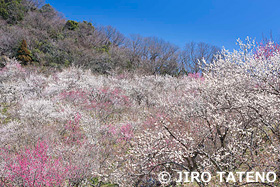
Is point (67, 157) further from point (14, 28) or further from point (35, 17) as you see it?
point (35, 17)

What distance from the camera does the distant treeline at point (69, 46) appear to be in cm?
2511

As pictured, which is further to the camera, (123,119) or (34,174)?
(123,119)

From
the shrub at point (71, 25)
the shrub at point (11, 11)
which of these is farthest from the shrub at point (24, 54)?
the shrub at point (71, 25)

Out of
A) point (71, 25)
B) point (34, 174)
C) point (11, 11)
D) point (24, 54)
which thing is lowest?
point (34, 174)

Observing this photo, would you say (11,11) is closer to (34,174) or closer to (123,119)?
(123,119)

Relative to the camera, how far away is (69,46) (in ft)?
96.5

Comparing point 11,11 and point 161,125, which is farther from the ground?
point 11,11

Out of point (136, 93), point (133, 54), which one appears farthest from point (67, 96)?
point (133, 54)

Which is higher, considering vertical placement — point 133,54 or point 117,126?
point 133,54

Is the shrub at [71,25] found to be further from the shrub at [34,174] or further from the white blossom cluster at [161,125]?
the shrub at [34,174]

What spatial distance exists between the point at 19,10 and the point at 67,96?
28705 millimetres

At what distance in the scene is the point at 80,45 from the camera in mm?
32469

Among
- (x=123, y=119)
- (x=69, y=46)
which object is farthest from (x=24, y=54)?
(x=123, y=119)

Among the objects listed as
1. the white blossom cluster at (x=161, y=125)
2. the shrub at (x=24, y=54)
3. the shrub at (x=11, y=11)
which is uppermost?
the shrub at (x=11, y=11)
